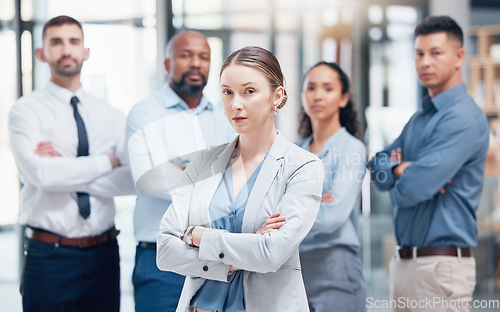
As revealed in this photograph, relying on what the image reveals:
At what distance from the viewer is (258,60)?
1.97m

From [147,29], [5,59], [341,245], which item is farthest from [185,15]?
[341,245]

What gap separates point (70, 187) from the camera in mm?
2635

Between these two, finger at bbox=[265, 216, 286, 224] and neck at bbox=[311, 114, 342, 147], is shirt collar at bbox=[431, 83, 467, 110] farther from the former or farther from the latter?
finger at bbox=[265, 216, 286, 224]

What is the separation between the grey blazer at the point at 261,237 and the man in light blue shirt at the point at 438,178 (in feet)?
2.89

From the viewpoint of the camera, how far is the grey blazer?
186 centimetres

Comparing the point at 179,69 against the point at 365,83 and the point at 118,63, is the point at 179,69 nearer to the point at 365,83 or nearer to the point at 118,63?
the point at 118,63

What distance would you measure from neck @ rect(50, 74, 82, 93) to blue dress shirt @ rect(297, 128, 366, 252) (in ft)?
3.82

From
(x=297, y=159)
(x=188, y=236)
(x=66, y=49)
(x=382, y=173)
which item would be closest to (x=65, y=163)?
(x=66, y=49)

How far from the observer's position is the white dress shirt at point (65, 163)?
2.63 m

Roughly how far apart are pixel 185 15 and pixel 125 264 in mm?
1338

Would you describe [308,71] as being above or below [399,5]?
below

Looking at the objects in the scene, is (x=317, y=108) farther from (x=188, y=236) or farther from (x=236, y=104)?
(x=188, y=236)

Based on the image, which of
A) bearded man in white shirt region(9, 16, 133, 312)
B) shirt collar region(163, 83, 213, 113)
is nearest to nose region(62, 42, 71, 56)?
bearded man in white shirt region(9, 16, 133, 312)

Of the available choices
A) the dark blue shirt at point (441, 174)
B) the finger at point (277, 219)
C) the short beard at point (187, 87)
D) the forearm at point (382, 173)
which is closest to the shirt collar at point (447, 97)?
the dark blue shirt at point (441, 174)
